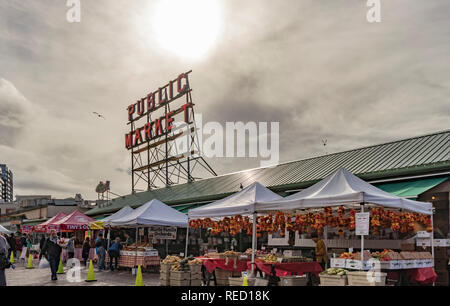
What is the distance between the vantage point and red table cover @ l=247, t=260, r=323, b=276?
1277cm

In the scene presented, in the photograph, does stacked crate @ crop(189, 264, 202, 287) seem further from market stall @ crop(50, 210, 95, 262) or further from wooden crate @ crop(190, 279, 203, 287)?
market stall @ crop(50, 210, 95, 262)

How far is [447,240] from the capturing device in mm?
14492

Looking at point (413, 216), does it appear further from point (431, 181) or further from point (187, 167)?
point (187, 167)

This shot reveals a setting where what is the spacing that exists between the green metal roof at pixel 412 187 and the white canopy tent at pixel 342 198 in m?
1.03

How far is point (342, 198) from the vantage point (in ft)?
37.6

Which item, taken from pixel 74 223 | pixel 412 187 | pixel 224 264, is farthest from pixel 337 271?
pixel 74 223

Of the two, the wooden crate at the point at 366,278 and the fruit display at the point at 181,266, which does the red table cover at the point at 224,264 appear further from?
the wooden crate at the point at 366,278

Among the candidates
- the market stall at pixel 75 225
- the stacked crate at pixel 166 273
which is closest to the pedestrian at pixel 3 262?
the stacked crate at pixel 166 273

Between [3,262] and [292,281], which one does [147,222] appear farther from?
[292,281]

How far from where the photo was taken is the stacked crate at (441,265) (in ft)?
48.5

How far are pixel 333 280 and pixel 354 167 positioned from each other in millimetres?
8399

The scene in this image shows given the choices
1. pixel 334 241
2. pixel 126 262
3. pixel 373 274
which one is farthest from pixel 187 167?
pixel 373 274

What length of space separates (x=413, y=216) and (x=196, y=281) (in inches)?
269
